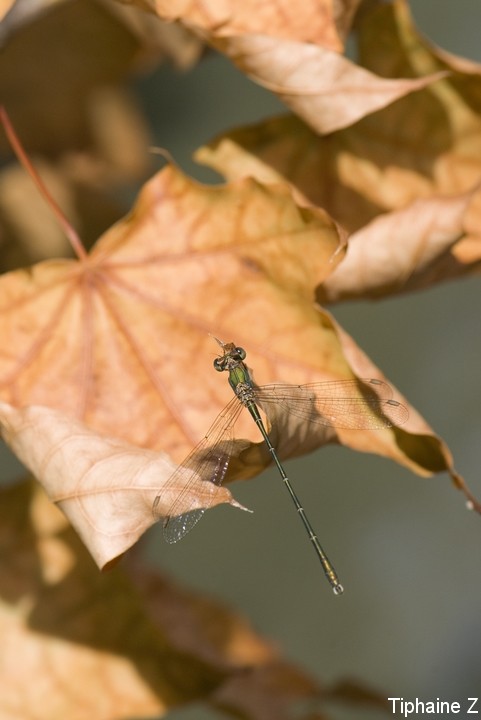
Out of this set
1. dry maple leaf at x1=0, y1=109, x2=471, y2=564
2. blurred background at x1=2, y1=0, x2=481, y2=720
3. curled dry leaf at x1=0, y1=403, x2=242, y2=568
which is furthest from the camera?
blurred background at x1=2, y1=0, x2=481, y2=720

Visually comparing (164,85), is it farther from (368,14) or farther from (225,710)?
(225,710)

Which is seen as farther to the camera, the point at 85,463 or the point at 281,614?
the point at 281,614

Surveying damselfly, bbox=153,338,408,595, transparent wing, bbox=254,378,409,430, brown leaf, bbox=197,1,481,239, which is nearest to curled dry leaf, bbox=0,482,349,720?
damselfly, bbox=153,338,408,595

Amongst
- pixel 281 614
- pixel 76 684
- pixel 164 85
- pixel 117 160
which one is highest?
pixel 164 85

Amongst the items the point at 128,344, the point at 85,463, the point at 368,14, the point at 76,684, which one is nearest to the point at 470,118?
the point at 368,14

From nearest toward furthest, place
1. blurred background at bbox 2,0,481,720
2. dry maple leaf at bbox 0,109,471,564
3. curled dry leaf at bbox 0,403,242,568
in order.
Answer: curled dry leaf at bbox 0,403,242,568
dry maple leaf at bbox 0,109,471,564
blurred background at bbox 2,0,481,720

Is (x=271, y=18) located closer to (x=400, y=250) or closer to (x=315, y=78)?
(x=315, y=78)

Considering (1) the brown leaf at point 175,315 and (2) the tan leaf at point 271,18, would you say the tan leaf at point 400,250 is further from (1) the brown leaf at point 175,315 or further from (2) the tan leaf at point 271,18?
(2) the tan leaf at point 271,18

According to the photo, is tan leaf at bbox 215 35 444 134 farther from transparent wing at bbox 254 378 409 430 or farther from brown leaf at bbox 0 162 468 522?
transparent wing at bbox 254 378 409 430
